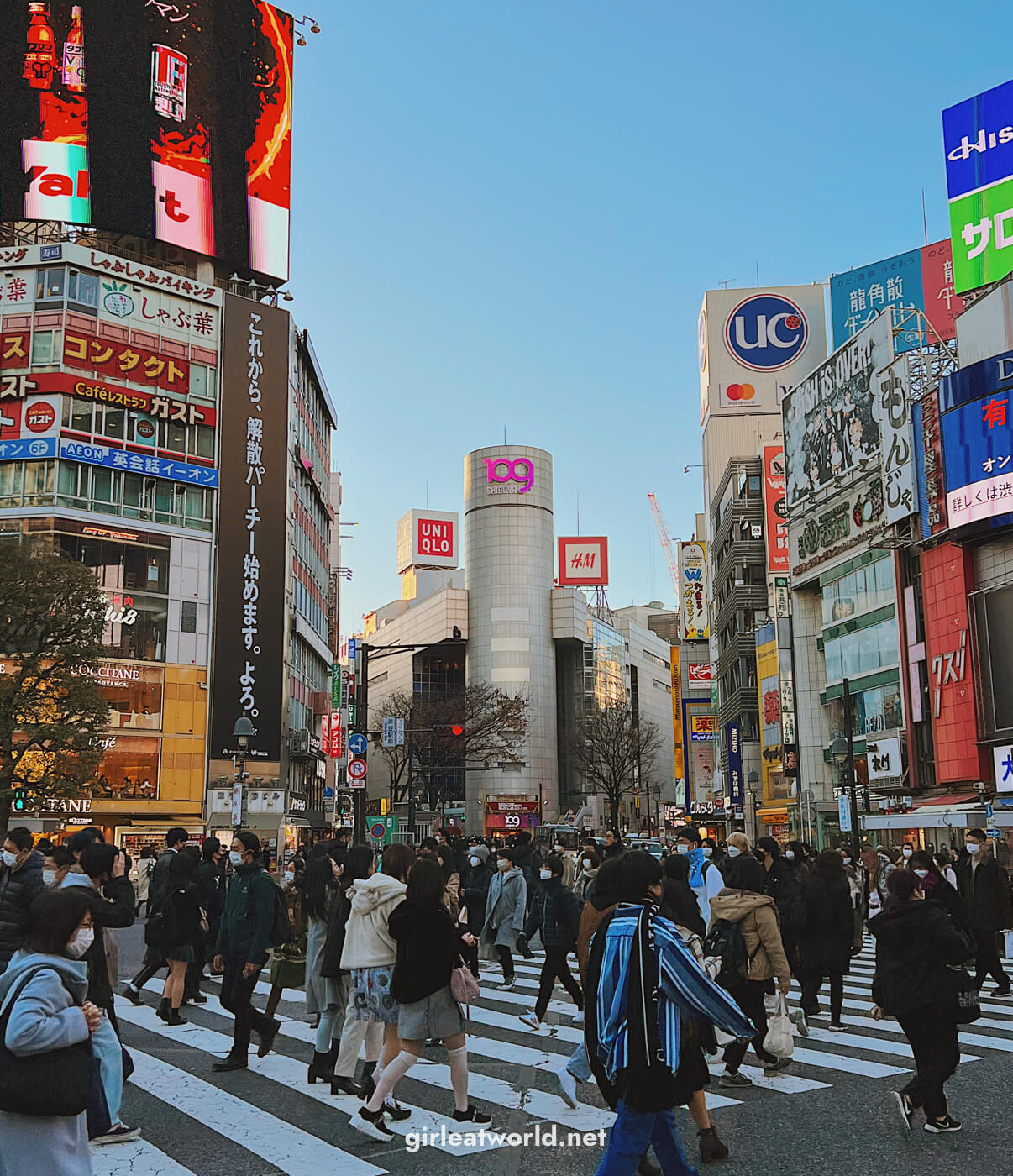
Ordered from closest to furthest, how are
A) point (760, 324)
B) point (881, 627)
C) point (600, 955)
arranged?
1. point (600, 955)
2. point (881, 627)
3. point (760, 324)

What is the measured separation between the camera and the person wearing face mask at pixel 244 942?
943cm

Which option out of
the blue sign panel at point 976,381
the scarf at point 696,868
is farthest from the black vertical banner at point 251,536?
the scarf at point 696,868

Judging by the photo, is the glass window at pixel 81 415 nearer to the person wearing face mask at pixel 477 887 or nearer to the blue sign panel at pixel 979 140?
the blue sign panel at pixel 979 140

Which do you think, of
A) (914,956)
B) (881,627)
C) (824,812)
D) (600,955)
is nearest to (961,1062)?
(914,956)

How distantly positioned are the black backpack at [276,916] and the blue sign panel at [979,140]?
42439 mm

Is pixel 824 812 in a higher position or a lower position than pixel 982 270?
lower

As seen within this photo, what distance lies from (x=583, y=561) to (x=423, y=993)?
110m

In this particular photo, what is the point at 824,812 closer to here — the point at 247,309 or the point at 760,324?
the point at 247,309

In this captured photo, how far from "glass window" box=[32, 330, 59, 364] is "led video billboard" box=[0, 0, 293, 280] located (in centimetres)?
565

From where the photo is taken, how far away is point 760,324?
9119 centimetres

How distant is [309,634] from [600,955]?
64261mm

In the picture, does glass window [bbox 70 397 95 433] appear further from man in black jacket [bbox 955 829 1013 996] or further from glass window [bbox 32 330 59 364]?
man in black jacket [bbox 955 829 1013 996]

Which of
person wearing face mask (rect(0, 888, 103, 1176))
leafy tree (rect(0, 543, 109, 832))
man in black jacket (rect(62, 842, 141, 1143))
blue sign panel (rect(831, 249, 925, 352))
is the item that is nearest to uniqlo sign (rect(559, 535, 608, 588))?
blue sign panel (rect(831, 249, 925, 352))

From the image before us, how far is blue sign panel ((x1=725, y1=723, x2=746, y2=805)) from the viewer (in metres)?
66.8
